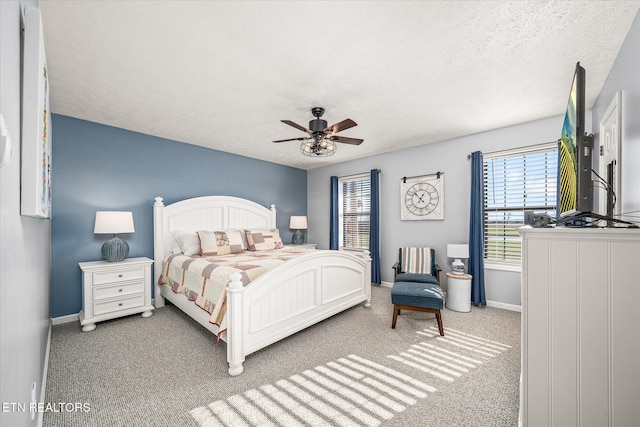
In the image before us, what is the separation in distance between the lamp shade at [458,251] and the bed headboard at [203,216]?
3.21 m

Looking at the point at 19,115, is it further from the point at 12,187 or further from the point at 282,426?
the point at 282,426

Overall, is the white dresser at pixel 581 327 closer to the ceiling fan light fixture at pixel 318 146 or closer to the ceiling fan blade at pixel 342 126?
the ceiling fan blade at pixel 342 126

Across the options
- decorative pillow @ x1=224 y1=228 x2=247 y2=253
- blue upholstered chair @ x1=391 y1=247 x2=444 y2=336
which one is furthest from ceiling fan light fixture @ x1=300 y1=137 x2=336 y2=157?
decorative pillow @ x1=224 y1=228 x2=247 y2=253

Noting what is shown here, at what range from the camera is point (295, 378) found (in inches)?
80.6

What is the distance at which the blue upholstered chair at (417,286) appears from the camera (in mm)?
2779

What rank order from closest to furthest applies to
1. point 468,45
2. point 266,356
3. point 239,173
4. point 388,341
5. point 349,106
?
point 468,45 < point 266,356 < point 388,341 < point 349,106 < point 239,173

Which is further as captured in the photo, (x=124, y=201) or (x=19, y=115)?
(x=124, y=201)

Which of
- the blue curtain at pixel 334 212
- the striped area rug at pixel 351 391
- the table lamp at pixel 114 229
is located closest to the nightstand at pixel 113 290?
the table lamp at pixel 114 229

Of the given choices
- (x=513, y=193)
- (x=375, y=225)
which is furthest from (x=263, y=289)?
(x=513, y=193)

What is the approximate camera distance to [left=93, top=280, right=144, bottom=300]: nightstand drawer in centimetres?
299

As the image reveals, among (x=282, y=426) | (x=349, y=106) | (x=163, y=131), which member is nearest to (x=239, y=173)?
(x=163, y=131)

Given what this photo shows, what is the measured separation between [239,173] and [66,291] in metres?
2.86

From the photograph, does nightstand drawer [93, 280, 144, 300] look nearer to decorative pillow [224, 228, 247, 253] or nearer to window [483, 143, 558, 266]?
decorative pillow [224, 228, 247, 253]

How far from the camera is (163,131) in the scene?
3.69 m
